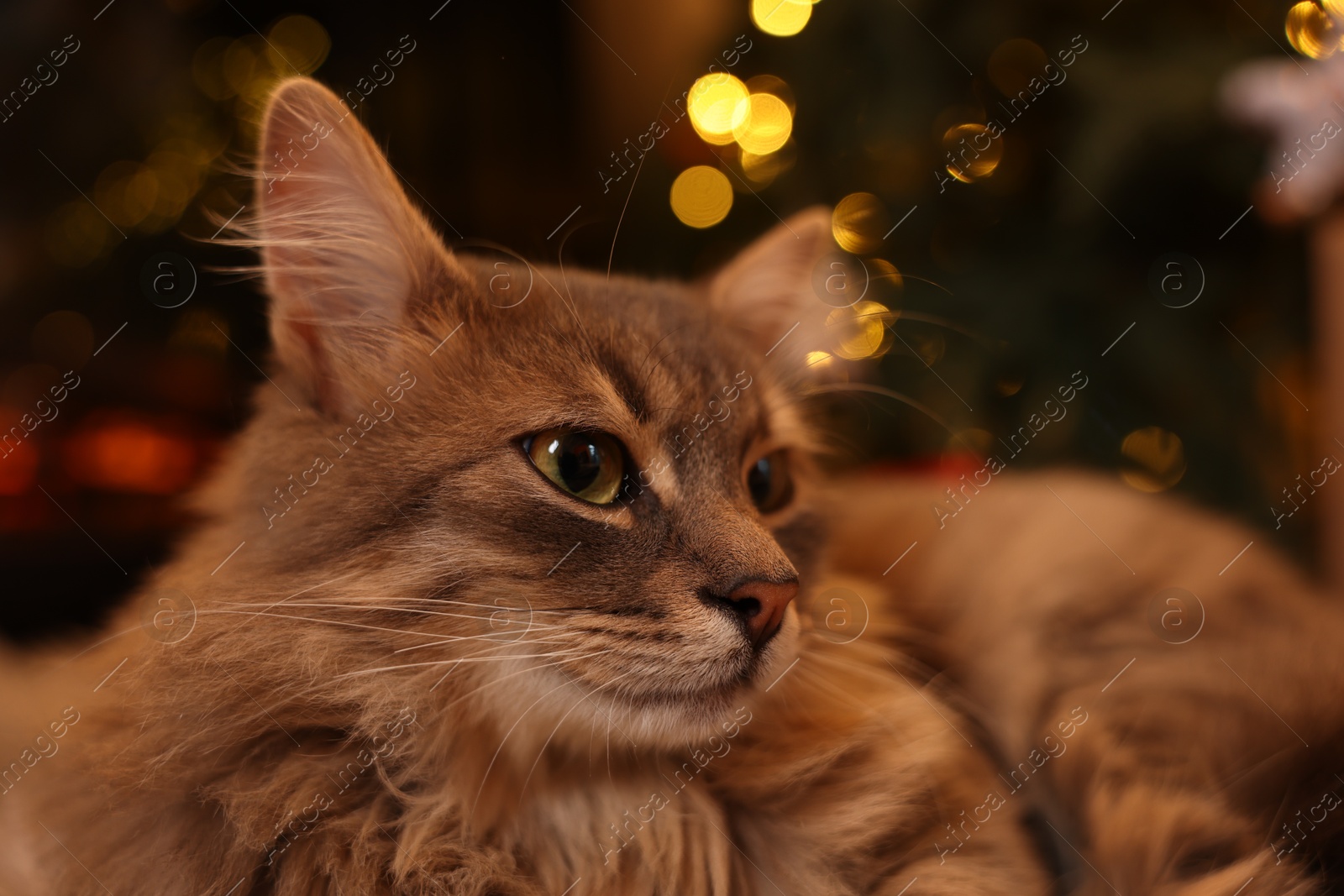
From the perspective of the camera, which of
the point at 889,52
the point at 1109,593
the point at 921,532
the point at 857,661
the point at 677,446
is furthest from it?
the point at 889,52

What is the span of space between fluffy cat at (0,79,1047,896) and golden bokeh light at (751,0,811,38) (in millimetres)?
1153

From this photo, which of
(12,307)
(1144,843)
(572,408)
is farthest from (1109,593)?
(12,307)

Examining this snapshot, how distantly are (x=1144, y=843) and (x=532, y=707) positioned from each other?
751mm

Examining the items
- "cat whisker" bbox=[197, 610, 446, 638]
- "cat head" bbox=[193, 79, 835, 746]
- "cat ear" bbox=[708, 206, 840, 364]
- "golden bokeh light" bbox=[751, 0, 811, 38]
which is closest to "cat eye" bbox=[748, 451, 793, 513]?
"cat head" bbox=[193, 79, 835, 746]

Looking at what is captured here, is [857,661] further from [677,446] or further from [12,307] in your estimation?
[12,307]

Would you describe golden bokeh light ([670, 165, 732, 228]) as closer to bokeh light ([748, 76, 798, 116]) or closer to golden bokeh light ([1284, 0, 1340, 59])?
bokeh light ([748, 76, 798, 116])

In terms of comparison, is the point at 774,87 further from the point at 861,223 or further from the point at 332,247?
the point at 332,247

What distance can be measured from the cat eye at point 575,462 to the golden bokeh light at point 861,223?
1.10m

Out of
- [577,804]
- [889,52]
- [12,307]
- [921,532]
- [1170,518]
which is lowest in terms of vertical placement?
[1170,518]

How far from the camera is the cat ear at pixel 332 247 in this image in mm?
847

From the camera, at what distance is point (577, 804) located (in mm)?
877

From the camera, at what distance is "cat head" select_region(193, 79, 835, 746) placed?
0.80 m

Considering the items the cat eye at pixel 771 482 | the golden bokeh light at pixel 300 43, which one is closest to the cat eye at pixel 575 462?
the cat eye at pixel 771 482

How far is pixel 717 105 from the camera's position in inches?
71.4
